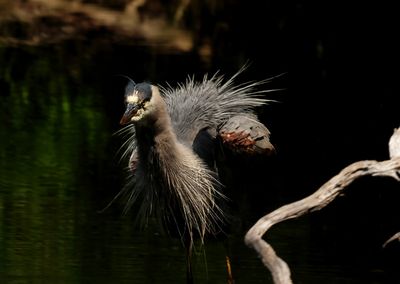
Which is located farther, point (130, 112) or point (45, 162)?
point (45, 162)

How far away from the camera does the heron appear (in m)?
7.62

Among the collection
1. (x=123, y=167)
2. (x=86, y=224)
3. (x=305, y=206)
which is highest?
(x=123, y=167)

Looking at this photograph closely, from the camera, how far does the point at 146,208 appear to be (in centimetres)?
826

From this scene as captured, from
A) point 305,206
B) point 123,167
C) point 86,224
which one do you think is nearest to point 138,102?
point 305,206

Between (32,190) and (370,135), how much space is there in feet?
15.7

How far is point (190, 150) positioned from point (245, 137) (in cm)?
45

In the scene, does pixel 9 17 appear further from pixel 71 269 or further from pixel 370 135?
pixel 71 269

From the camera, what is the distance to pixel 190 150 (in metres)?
8.16

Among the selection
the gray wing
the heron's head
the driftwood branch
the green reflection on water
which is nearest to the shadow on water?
the green reflection on water

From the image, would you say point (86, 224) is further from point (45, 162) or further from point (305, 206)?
point (305, 206)

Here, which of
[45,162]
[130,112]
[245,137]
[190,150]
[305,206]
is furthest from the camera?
[45,162]

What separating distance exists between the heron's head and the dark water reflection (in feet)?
4.52

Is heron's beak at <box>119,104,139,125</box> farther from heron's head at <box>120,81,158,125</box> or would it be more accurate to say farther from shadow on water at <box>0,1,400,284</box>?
shadow on water at <box>0,1,400,284</box>

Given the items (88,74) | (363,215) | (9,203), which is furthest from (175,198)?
(88,74)
